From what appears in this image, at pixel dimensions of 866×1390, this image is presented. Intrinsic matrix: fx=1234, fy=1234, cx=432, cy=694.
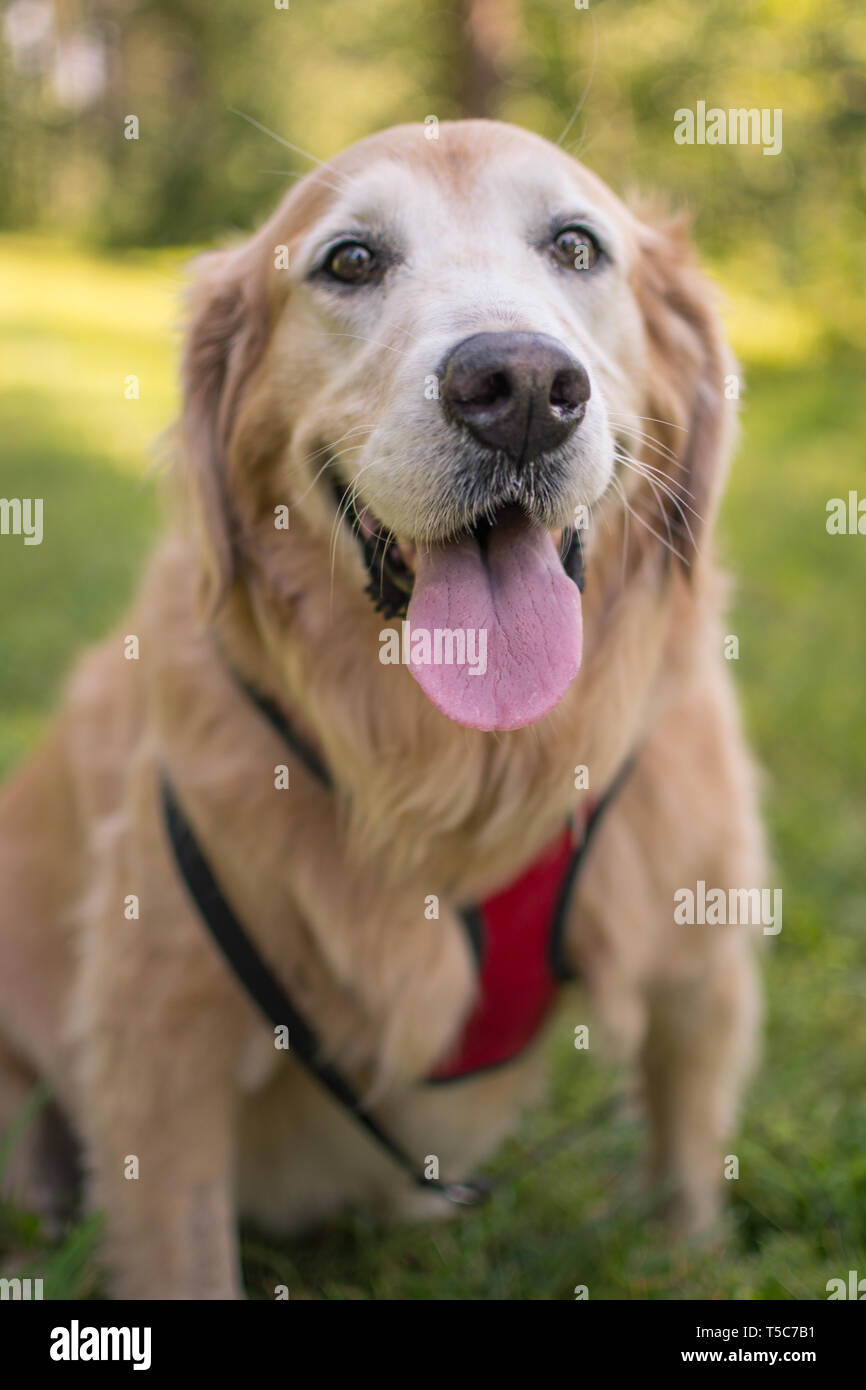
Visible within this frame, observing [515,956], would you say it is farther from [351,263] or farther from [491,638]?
[351,263]

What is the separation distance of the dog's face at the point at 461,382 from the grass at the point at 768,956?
0.99ft

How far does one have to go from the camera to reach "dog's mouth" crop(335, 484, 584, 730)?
1927mm

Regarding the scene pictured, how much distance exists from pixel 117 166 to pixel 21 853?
2434 centimetres

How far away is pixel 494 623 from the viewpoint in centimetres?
193

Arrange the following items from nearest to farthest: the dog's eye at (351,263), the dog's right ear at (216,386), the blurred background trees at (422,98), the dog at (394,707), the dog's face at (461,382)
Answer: the dog's face at (461,382) → the dog at (394,707) → the dog's eye at (351,263) → the dog's right ear at (216,386) → the blurred background trees at (422,98)

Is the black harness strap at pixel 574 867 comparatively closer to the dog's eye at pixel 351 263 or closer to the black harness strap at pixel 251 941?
the black harness strap at pixel 251 941

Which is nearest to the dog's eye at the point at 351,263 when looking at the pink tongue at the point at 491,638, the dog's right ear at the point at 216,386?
the dog's right ear at the point at 216,386

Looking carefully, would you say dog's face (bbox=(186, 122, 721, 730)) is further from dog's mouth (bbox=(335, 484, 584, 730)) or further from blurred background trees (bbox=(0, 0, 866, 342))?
blurred background trees (bbox=(0, 0, 866, 342))

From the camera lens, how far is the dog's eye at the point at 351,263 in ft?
7.09

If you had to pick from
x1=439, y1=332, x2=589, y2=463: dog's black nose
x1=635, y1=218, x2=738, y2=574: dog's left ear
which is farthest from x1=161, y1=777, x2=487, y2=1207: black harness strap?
x1=635, y1=218, x2=738, y2=574: dog's left ear

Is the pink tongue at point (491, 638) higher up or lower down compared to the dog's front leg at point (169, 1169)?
higher up
